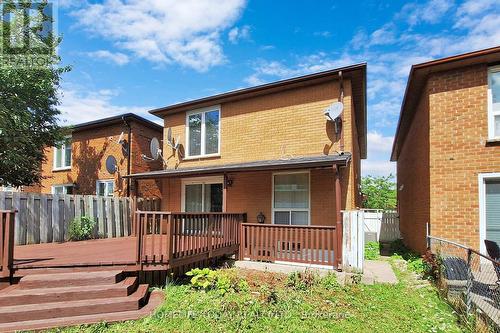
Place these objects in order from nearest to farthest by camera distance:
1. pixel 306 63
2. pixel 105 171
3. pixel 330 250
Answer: pixel 330 250, pixel 306 63, pixel 105 171

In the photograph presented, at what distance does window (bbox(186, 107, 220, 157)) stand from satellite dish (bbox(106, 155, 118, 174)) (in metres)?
4.44

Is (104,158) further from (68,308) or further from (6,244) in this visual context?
(68,308)

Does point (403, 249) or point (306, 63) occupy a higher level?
point (306, 63)

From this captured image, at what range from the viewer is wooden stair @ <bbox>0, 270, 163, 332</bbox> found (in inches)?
188

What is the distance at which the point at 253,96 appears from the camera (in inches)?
455

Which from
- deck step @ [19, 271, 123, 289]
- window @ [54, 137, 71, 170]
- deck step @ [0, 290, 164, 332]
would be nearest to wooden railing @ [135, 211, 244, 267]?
deck step @ [19, 271, 123, 289]

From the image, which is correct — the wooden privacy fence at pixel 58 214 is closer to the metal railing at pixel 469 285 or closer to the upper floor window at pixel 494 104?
the metal railing at pixel 469 285

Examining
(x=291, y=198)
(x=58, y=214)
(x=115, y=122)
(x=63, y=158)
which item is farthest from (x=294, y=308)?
(x=63, y=158)

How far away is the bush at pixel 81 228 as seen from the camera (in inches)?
411

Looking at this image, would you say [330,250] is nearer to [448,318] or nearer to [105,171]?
[448,318]

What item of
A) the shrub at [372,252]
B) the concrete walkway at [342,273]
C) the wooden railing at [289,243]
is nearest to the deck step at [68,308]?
the concrete walkway at [342,273]

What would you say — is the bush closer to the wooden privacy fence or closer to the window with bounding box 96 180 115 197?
the wooden privacy fence

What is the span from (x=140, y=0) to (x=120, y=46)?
13.2 ft

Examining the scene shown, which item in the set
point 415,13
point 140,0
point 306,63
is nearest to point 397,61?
point 415,13
